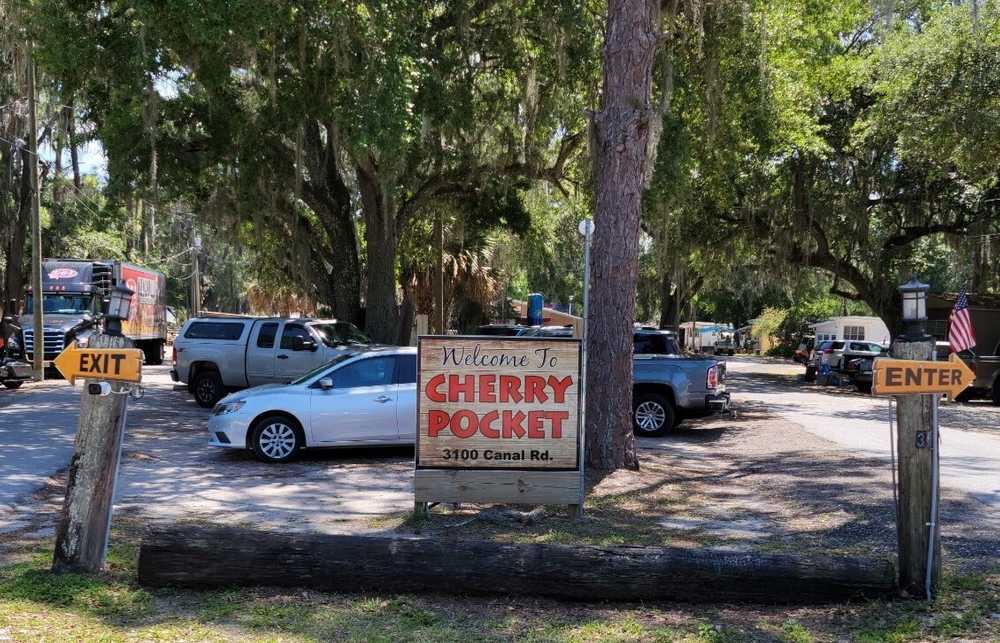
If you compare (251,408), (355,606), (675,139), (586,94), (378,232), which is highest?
(586,94)

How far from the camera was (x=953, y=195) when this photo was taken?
27.7 meters

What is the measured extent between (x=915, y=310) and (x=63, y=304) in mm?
25234

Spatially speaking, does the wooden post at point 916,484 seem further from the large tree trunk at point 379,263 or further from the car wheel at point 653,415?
the large tree trunk at point 379,263

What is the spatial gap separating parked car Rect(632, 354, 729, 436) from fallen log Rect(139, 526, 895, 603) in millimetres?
8938

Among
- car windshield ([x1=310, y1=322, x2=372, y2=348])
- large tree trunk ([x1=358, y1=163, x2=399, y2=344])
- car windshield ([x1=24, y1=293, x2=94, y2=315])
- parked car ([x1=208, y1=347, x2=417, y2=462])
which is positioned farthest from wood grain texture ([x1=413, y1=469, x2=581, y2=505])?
car windshield ([x1=24, y1=293, x2=94, y2=315])

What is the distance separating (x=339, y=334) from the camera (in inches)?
727

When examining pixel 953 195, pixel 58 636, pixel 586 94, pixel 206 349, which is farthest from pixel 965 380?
pixel 953 195

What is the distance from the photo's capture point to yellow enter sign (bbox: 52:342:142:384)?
237 inches

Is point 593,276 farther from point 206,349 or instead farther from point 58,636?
point 206,349

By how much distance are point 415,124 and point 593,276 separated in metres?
6.25

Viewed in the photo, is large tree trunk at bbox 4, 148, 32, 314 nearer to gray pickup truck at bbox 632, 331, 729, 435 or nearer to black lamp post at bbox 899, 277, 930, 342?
gray pickup truck at bbox 632, 331, 729, 435

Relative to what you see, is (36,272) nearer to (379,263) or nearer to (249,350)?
(249,350)

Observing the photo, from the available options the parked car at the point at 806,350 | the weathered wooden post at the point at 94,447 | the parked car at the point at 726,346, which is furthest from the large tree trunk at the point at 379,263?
the parked car at the point at 726,346

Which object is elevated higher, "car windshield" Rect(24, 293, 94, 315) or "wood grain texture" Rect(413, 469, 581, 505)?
"car windshield" Rect(24, 293, 94, 315)
